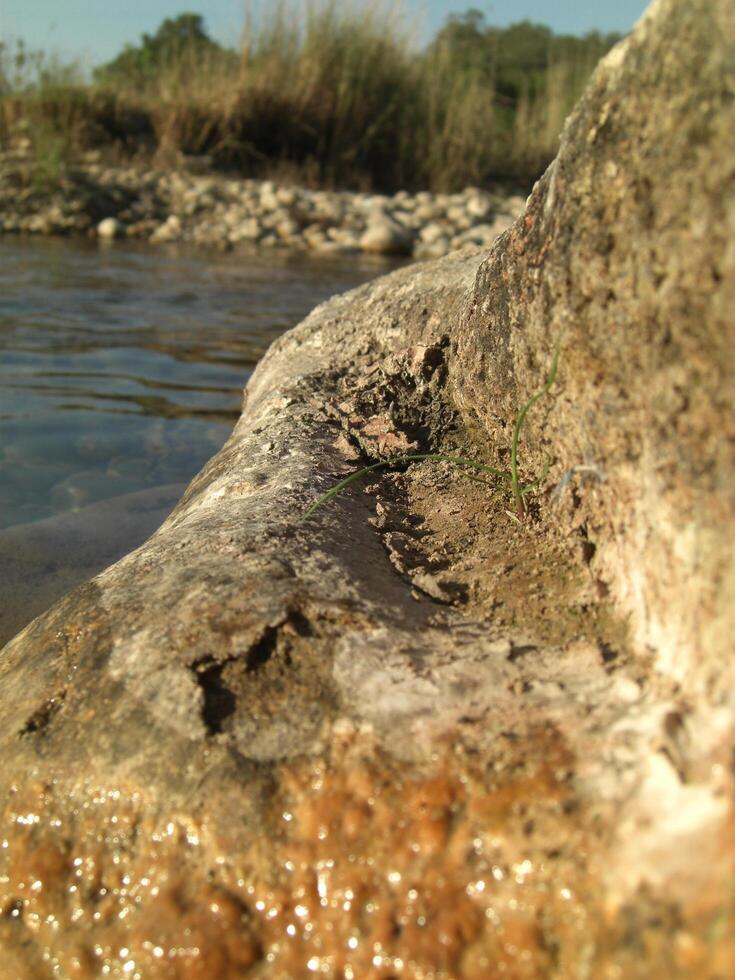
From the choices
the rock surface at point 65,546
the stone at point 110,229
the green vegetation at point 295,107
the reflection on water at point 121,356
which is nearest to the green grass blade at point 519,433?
the rock surface at point 65,546

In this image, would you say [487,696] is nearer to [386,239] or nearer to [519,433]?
[519,433]

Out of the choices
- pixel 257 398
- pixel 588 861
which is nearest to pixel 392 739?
pixel 588 861

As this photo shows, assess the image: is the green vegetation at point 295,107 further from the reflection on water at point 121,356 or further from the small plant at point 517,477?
the small plant at point 517,477

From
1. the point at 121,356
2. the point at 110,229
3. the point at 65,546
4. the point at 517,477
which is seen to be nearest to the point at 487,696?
the point at 517,477

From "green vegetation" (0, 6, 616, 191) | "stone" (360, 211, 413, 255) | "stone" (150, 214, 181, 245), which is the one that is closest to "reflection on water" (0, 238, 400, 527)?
"stone" (150, 214, 181, 245)

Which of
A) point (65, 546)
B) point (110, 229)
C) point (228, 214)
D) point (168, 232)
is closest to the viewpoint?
point (65, 546)

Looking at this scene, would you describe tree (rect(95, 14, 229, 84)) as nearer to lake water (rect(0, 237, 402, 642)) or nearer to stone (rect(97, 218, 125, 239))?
stone (rect(97, 218, 125, 239))
